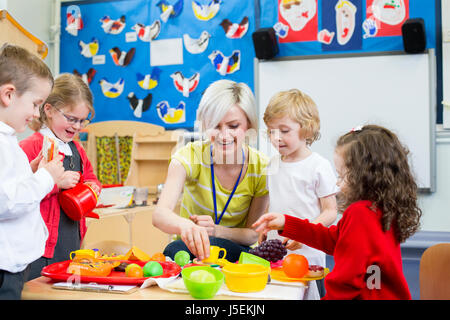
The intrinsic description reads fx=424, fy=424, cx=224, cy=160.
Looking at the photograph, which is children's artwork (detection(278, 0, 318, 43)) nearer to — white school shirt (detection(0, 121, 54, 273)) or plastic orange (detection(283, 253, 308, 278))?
plastic orange (detection(283, 253, 308, 278))

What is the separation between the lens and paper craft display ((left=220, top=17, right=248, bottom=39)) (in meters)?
3.03

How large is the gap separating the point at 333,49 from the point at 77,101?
6.35ft

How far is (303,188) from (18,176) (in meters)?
0.89

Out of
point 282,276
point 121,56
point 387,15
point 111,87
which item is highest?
point 387,15

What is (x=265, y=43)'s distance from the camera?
9.22 feet

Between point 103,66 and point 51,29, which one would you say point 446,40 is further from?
point 51,29

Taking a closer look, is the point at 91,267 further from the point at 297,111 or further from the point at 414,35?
the point at 414,35

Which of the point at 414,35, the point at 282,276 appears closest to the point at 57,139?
the point at 282,276

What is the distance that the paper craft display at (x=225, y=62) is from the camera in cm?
305

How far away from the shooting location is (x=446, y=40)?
8.56ft

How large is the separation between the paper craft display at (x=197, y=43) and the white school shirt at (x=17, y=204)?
7.54 ft

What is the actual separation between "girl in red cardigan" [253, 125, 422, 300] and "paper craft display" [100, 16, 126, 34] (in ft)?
8.70

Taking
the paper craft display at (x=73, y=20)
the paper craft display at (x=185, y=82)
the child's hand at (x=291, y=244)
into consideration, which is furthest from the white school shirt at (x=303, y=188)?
the paper craft display at (x=73, y=20)
